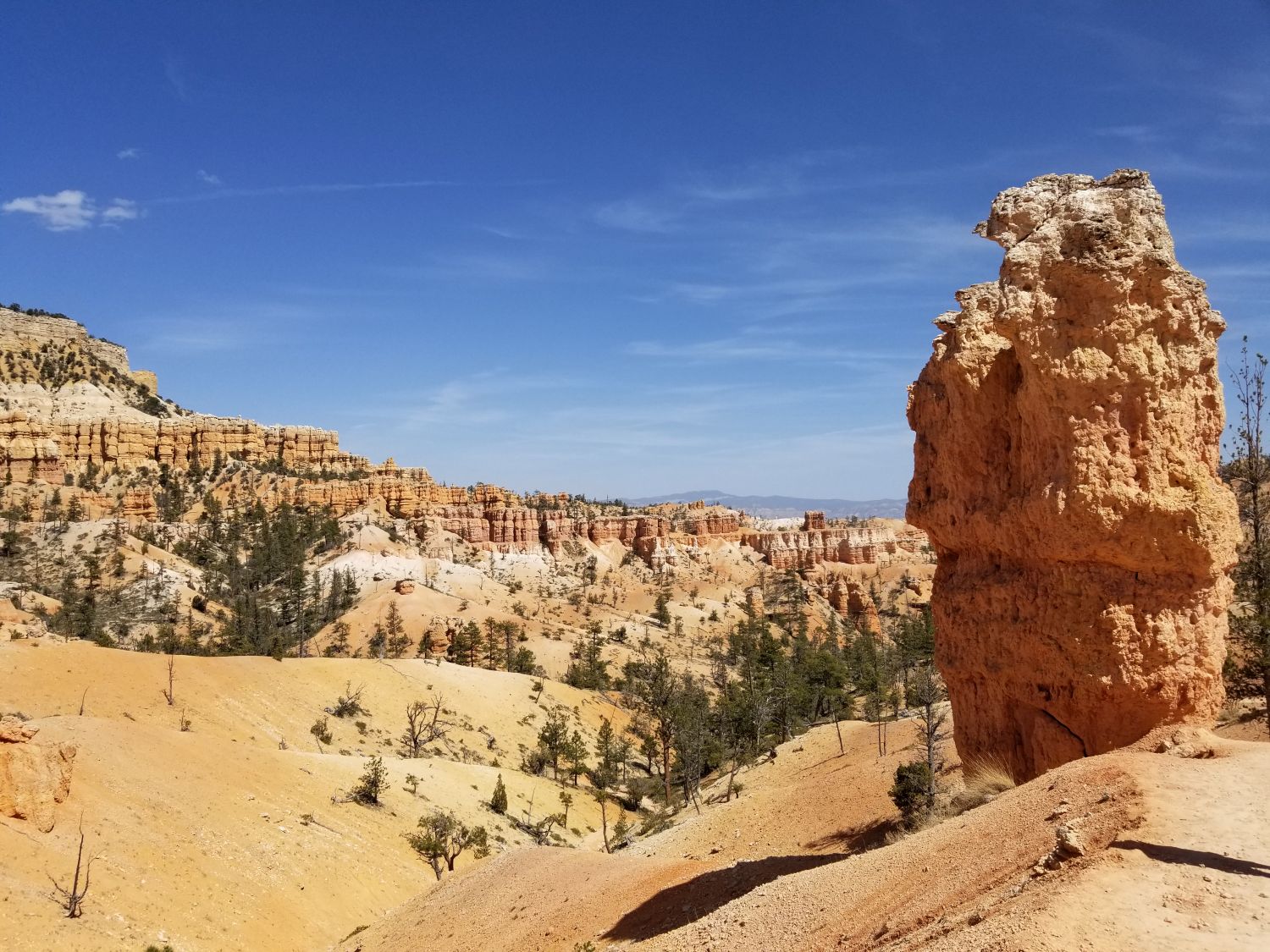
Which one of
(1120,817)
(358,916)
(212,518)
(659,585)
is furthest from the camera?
(659,585)

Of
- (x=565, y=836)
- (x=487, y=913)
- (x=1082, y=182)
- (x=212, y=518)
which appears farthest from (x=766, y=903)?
(x=212, y=518)

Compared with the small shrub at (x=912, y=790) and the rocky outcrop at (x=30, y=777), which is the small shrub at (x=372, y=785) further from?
the small shrub at (x=912, y=790)

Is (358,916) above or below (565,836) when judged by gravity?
above

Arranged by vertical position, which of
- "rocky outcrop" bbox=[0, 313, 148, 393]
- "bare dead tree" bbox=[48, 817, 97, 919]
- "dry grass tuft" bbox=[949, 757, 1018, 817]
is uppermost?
"rocky outcrop" bbox=[0, 313, 148, 393]

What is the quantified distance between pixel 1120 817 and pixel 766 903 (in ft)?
14.0

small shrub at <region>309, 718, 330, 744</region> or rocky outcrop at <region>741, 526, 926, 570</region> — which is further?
rocky outcrop at <region>741, 526, 926, 570</region>

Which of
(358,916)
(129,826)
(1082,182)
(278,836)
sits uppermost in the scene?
(1082,182)

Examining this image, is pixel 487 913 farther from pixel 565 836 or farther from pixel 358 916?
pixel 565 836

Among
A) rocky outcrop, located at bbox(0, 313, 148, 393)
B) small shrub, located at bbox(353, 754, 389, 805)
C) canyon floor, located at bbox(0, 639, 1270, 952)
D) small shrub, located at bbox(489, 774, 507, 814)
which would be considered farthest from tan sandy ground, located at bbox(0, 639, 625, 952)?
rocky outcrop, located at bbox(0, 313, 148, 393)

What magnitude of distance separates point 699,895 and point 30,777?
1296 cm

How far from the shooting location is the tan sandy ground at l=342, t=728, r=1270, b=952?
17.2 ft

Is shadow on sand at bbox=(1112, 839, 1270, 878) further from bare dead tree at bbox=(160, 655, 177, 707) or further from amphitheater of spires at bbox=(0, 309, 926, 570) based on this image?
amphitheater of spires at bbox=(0, 309, 926, 570)

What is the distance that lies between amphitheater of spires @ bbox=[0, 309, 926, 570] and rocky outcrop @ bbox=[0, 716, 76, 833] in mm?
61054

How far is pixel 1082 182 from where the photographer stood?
9.70 m
